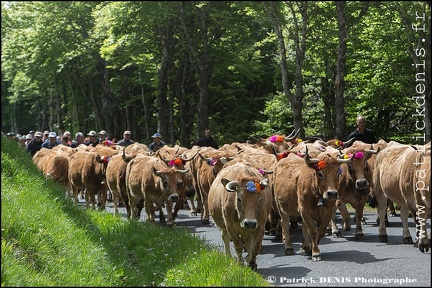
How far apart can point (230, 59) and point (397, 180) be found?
12.5 m

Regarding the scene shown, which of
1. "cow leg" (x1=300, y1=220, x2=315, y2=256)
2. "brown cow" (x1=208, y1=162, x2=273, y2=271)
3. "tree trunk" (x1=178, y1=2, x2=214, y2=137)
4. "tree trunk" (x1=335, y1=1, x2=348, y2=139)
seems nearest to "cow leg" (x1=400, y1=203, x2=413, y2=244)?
"cow leg" (x1=300, y1=220, x2=315, y2=256)

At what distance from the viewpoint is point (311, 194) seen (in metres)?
12.2

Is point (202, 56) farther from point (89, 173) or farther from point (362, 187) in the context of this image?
point (362, 187)

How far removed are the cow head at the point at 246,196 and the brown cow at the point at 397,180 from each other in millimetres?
2761

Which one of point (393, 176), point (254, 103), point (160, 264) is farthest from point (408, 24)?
point (254, 103)

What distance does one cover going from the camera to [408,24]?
21047mm

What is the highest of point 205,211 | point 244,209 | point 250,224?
point 244,209

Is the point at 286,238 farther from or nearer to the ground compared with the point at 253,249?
nearer to the ground

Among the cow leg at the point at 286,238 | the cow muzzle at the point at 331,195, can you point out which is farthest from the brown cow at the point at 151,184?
the cow muzzle at the point at 331,195

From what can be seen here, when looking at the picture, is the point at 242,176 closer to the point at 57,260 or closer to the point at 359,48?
the point at 57,260

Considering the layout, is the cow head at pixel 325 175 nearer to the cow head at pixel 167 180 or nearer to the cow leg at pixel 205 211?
the cow head at pixel 167 180

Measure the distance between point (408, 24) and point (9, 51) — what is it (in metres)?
11.0

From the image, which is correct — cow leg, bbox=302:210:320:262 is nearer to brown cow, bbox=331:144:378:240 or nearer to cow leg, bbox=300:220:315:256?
cow leg, bbox=300:220:315:256

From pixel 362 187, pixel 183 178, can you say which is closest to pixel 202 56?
pixel 183 178
